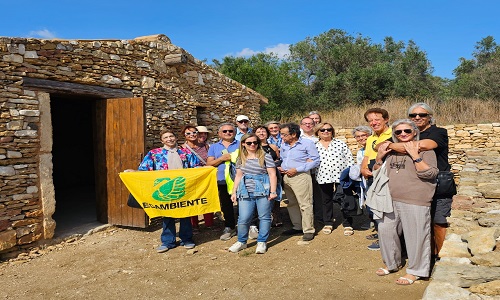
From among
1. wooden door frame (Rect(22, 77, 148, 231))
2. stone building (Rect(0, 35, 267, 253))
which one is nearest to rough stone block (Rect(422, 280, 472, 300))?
stone building (Rect(0, 35, 267, 253))

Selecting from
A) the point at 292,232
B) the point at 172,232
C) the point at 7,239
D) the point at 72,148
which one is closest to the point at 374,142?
the point at 292,232

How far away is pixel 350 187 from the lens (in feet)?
16.7

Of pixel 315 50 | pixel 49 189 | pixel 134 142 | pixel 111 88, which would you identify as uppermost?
pixel 315 50

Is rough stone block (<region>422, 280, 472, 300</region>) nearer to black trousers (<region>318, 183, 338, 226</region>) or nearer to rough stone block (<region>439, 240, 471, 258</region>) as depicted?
rough stone block (<region>439, 240, 471, 258</region>)

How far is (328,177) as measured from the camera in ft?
16.8

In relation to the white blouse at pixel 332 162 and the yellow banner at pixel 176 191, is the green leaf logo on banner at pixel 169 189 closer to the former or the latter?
the yellow banner at pixel 176 191

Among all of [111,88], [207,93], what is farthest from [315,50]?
[111,88]

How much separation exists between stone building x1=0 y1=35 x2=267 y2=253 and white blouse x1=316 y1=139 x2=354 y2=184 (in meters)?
2.80

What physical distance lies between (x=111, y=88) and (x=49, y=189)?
1.84 m

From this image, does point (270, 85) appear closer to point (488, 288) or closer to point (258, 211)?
point (258, 211)

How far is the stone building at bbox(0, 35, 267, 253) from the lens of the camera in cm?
486

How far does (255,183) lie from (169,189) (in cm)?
120

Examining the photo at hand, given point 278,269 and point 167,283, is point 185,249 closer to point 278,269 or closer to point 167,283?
point 167,283

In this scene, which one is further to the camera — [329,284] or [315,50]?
[315,50]
